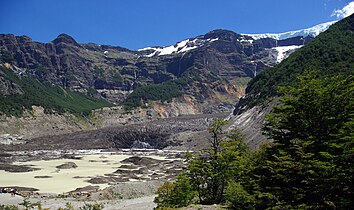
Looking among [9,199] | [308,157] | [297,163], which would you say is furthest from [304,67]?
[308,157]

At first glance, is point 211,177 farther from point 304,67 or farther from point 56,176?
point 304,67

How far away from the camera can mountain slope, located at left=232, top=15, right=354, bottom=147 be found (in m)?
86.1

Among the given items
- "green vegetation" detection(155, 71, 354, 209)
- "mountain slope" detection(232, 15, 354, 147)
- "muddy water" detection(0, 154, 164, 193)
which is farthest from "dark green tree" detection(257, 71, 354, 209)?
"mountain slope" detection(232, 15, 354, 147)

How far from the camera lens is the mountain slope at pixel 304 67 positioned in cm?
8606

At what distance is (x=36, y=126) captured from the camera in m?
165

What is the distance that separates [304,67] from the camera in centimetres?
9694

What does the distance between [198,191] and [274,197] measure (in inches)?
361

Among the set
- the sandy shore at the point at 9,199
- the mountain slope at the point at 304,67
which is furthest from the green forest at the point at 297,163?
the mountain slope at the point at 304,67

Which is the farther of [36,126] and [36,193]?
[36,126]

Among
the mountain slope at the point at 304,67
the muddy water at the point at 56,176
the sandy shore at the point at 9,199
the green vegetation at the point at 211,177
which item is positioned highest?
the mountain slope at the point at 304,67

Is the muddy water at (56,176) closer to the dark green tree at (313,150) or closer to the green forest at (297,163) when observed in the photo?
Result: the green forest at (297,163)

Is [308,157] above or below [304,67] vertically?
below

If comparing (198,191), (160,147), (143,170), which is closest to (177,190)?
(198,191)

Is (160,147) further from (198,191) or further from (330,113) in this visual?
(330,113)
